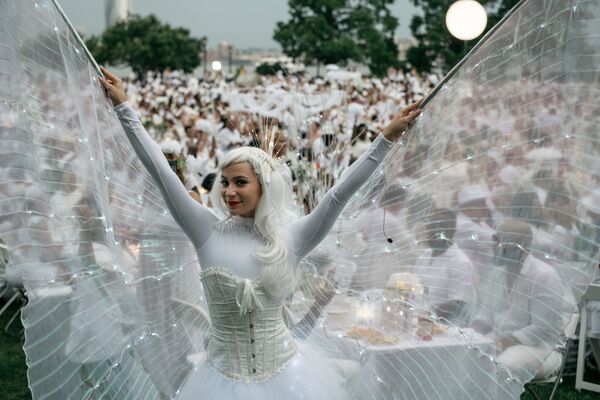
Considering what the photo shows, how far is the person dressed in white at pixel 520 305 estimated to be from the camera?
2.57 meters

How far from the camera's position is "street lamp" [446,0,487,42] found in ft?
31.9

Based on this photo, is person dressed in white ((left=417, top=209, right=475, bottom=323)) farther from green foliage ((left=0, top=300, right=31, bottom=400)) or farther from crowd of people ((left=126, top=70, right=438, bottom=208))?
green foliage ((left=0, top=300, right=31, bottom=400))

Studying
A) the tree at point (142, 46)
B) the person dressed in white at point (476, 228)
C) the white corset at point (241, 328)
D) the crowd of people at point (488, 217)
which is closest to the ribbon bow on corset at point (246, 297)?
the white corset at point (241, 328)

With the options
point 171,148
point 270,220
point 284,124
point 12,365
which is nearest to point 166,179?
point 270,220

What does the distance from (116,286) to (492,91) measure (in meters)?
1.43

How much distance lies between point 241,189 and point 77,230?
55 cm

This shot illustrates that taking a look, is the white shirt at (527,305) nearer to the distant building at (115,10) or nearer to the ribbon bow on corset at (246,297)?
the ribbon bow on corset at (246,297)

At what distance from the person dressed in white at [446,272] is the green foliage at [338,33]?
3604 centimetres

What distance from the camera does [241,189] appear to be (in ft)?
8.66

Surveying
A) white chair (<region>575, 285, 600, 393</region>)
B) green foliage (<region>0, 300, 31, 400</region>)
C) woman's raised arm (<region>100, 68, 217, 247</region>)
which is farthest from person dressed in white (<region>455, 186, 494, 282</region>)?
green foliage (<region>0, 300, 31, 400</region>)

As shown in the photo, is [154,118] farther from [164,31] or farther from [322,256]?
[164,31]

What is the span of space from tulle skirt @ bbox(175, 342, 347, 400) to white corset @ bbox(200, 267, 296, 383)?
25 millimetres

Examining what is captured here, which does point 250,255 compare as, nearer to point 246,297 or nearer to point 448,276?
point 246,297

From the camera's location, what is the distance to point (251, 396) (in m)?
2.56
